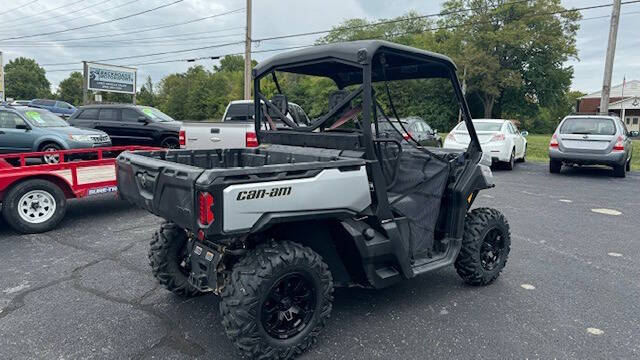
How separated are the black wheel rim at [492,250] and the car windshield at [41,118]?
10155 millimetres

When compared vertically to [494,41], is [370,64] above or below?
below

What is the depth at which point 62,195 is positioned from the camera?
586 centimetres

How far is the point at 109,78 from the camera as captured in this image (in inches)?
1093

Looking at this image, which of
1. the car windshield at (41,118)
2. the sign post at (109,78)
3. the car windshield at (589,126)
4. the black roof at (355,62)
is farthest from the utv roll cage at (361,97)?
the sign post at (109,78)

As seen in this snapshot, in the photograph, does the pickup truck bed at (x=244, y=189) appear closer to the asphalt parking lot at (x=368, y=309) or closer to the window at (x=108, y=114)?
the asphalt parking lot at (x=368, y=309)

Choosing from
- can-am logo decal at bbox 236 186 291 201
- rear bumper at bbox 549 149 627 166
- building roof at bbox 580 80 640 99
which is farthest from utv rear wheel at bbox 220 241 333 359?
building roof at bbox 580 80 640 99

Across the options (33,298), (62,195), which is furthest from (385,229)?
(62,195)

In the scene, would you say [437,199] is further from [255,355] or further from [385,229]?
[255,355]

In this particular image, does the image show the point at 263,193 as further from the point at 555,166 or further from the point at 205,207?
the point at 555,166

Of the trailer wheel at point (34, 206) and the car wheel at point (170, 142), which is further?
the car wheel at point (170, 142)

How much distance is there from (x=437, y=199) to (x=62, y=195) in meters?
4.97

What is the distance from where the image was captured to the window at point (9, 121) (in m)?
9.97

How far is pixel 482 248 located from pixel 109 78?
28.9m

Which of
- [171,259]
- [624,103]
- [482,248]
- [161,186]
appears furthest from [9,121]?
[624,103]
